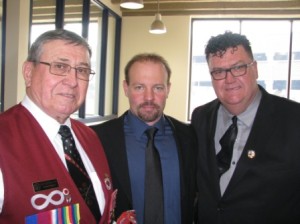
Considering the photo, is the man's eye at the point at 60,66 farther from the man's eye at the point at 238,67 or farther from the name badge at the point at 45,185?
the man's eye at the point at 238,67

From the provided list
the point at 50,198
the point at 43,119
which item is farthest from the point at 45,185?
the point at 43,119

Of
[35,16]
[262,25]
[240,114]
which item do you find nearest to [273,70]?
[262,25]

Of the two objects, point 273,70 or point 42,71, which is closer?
point 42,71

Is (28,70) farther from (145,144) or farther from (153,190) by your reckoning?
(153,190)

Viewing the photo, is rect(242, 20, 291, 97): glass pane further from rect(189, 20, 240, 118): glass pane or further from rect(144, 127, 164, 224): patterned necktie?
rect(144, 127, 164, 224): patterned necktie

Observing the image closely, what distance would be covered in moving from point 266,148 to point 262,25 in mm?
7119

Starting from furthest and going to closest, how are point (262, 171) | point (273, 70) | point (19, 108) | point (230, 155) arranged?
point (273, 70)
point (230, 155)
point (262, 171)
point (19, 108)

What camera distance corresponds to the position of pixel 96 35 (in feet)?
24.8

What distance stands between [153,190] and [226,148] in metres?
0.53

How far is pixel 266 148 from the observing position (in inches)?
72.3

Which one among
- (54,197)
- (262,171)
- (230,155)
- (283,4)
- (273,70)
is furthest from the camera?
(273,70)

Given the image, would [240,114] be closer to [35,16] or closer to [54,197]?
[54,197]

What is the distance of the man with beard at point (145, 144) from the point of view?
1.83 meters

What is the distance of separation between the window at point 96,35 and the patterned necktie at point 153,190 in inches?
152
